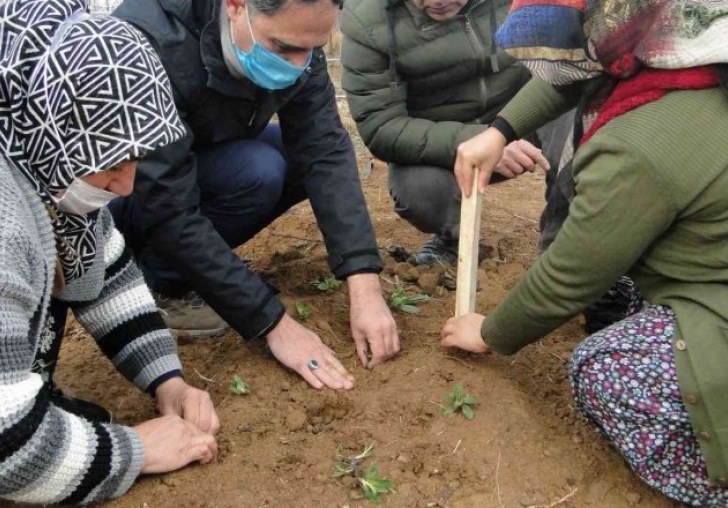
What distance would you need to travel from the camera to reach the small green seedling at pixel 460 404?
242cm

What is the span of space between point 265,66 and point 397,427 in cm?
121

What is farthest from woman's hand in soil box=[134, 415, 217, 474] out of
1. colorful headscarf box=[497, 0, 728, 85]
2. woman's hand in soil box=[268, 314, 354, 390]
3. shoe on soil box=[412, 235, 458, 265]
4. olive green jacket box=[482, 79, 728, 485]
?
shoe on soil box=[412, 235, 458, 265]

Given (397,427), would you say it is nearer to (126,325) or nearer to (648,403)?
(648,403)

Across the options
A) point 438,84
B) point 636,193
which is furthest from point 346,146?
point 636,193


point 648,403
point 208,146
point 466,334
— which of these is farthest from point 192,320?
point 648,403

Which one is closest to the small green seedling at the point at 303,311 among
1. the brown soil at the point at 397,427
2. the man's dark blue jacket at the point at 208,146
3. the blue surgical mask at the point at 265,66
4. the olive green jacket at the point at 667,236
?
the brown soil at the point at 397,427

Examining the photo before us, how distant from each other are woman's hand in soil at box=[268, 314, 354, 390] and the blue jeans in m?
0.64

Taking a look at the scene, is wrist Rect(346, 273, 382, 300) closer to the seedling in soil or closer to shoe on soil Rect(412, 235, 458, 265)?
the seedling in soil

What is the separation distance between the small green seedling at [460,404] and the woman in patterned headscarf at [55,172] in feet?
3.05

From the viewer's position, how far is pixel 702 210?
6.10 feet

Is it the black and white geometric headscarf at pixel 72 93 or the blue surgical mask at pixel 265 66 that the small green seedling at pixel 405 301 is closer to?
the blue surgical mask at pixel 265 66

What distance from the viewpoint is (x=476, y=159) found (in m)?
2.59

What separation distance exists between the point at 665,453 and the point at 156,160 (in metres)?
1.67

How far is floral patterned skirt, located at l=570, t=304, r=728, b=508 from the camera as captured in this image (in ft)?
6.54
